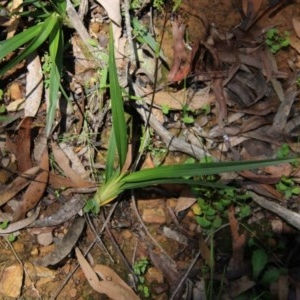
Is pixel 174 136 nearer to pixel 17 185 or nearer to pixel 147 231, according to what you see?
pixel 147 231

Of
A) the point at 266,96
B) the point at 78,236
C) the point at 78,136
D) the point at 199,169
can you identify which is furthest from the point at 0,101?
the point at 266,96

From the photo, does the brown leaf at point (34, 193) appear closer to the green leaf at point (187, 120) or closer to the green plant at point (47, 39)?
the green plant at point (47, 39)

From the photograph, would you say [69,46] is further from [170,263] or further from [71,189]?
[170,263]

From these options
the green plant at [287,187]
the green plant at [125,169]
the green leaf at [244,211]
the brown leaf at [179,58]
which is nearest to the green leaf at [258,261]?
the green leaf at [244,211]

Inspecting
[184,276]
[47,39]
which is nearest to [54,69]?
[47,39]

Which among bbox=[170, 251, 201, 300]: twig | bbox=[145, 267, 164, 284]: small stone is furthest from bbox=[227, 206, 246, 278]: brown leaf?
bbox=[145, 267, 164, 284]: small stone

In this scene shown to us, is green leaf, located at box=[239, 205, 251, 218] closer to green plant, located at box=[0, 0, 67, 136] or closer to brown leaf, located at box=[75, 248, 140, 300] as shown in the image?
brown leaf, located at box=[75, 248, 140, 300]

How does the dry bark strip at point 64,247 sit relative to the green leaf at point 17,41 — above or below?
below
